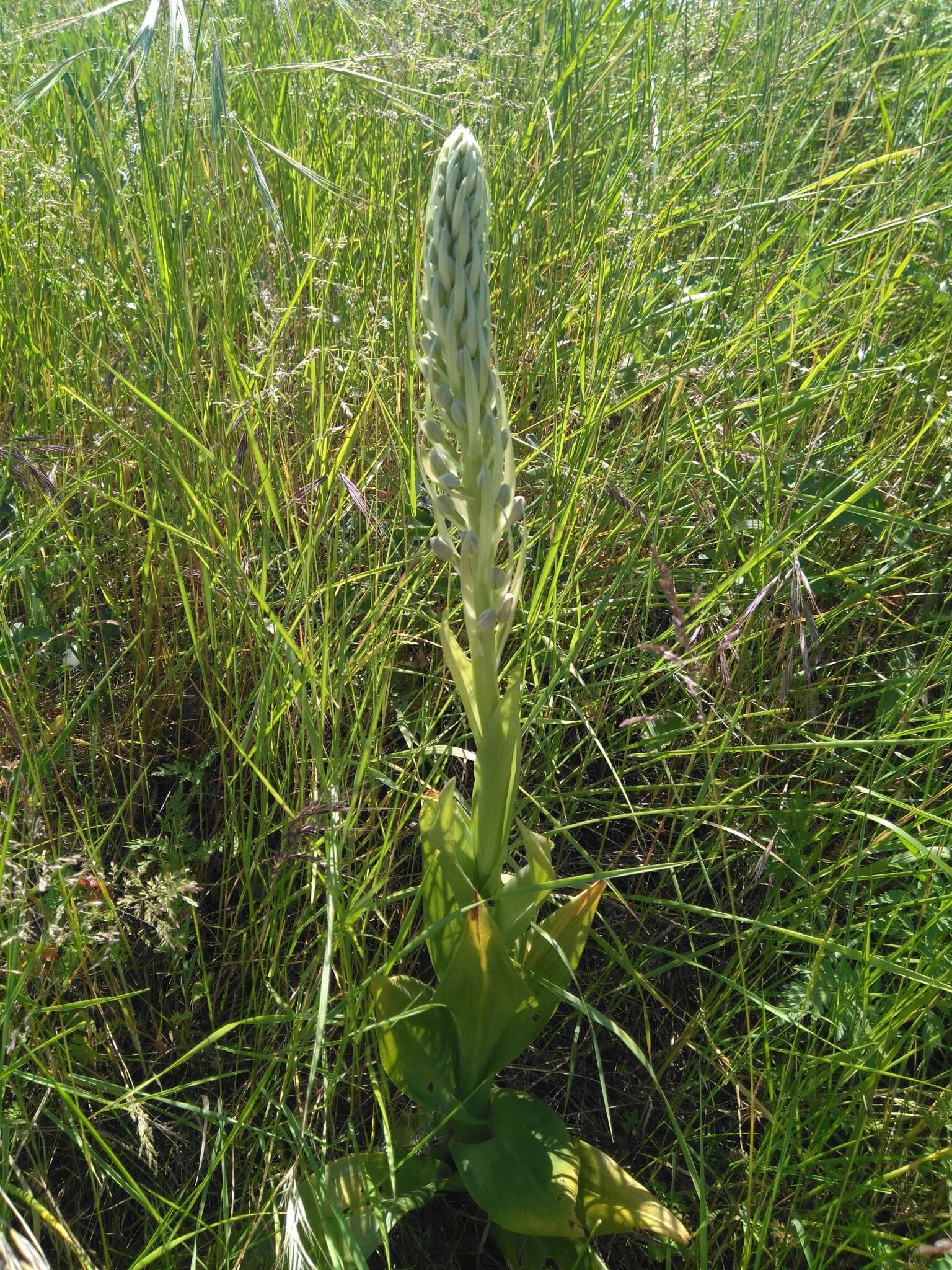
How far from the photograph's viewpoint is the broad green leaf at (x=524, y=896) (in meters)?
1.21

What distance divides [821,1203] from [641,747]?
705mm

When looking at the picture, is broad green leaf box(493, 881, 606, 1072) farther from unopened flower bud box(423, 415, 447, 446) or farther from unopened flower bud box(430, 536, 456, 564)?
unopened flower bud box(423, 415, 447, 446)

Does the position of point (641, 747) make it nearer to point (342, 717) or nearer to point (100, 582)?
point (342, 717)

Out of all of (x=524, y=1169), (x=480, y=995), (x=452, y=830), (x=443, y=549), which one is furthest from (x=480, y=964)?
(x=443, y=549)

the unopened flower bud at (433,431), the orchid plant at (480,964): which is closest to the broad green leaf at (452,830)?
the orchid plant at (480,964)

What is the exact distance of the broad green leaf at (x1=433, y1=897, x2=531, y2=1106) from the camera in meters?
1.13

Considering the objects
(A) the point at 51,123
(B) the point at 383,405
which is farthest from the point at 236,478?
(A) the point at 51,123

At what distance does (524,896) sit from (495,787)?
0.66 ft

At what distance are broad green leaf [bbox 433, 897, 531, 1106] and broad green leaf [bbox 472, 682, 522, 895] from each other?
3.7 inches

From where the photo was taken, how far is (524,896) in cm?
124

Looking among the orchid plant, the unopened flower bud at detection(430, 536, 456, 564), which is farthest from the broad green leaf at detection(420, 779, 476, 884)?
the unopened flower bud at detection(430, 536, 456, 564)

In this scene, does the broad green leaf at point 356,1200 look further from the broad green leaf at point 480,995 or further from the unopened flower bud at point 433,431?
the unopened flower bud at point 433,431

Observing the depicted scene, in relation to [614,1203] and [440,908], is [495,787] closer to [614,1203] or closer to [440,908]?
[440,908]

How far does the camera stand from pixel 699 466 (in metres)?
1.88
